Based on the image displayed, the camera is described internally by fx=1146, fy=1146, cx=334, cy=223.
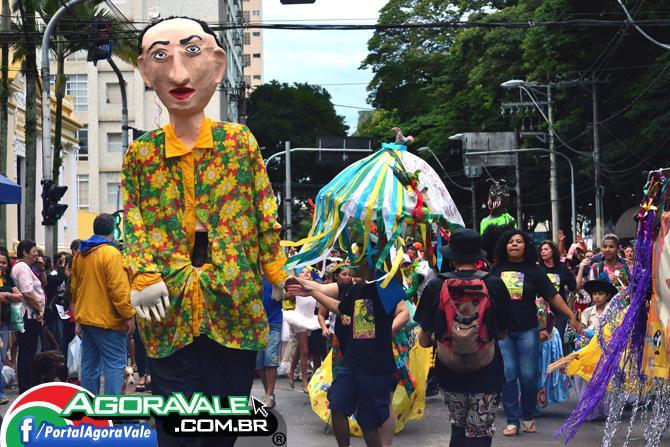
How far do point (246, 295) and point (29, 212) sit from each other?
65.0 ft

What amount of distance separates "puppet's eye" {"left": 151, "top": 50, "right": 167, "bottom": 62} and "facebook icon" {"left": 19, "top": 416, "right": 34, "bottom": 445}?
6.24ft

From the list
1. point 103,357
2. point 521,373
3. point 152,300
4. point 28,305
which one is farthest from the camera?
point 28,305

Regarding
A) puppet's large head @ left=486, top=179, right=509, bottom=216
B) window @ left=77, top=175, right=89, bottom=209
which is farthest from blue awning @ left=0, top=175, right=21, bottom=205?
window @ left=77, top=175, right=89, bottom=209

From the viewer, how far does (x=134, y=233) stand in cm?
561

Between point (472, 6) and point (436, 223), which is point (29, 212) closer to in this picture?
point (436, 223)

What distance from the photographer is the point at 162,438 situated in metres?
5.18

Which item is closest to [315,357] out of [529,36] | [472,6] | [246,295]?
[246,295]

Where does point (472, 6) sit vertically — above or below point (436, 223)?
above

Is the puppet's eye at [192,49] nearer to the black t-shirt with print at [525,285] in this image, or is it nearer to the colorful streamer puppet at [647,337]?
the colorful streamer puppet at [647,337]

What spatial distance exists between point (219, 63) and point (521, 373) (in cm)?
552

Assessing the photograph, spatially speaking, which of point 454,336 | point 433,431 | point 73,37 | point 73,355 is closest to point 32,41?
point 73,37

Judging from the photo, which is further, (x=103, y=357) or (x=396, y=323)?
(x=103, y=357)

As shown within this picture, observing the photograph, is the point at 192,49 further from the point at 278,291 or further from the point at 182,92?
the point at 278,291

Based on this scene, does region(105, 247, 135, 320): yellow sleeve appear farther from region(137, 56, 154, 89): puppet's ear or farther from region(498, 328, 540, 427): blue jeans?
region(137, 56, 154, 89): puppet's ear
